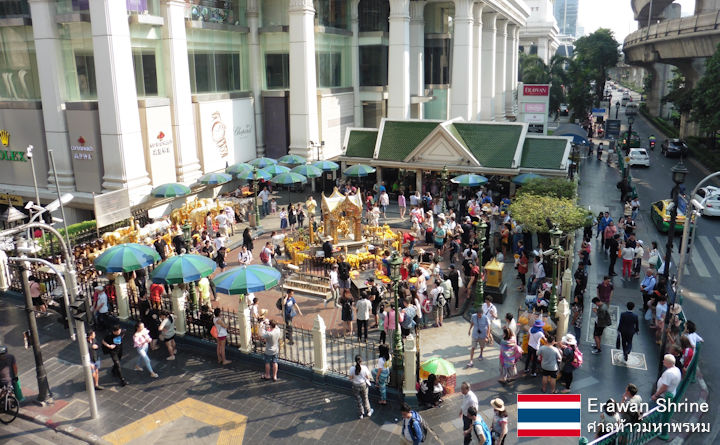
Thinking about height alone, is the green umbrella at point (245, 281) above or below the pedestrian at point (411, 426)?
above

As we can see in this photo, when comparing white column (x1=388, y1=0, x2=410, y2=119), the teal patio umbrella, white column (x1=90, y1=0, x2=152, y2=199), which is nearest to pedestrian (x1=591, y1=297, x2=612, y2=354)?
the teal patio umbrella

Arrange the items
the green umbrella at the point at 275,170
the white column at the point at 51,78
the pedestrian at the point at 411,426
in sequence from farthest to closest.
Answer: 1. the green umbrella at the point at 275,170
2. the white column at the point at 51,78
3. the pedestrian at the point at 411,426

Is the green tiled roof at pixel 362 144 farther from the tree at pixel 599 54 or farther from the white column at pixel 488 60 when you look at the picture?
the tree at pixel 599 54

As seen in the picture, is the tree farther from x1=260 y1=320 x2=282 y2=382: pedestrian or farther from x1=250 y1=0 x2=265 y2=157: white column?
x1=260 y1=320 x2=282 y2=382: pedestrian

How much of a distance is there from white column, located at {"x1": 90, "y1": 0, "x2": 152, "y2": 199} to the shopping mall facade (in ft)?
0.19

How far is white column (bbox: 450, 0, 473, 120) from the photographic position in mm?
48469

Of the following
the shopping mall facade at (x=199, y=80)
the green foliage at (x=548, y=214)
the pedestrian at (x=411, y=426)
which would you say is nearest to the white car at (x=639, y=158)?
the shopping mall facade at (x=199, y=80)

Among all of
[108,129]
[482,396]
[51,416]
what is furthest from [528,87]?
[51,416]

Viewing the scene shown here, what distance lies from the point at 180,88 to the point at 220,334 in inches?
813

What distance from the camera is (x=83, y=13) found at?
29.2m

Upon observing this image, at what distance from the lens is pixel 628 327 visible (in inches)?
634

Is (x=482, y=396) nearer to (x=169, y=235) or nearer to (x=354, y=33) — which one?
(x=169, y=235)

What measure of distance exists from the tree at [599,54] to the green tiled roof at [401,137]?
4966 cm

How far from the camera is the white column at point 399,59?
4381cm
